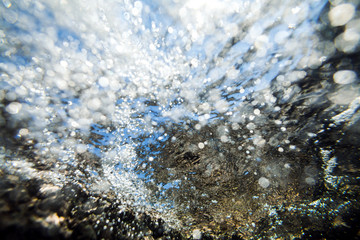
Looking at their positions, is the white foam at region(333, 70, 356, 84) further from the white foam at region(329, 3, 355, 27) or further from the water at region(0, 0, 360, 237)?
the white foam at region(329, 3, 355, 27)

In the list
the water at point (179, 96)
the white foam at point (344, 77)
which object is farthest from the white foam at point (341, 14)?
the white foam at point (344, 77)

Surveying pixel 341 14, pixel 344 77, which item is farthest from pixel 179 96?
pixel 344 77

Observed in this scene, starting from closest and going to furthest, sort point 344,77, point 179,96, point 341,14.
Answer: point 341,14, point 344,77, point 179,96

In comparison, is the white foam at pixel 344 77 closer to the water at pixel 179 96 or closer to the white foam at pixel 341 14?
the water at pixel 179 96

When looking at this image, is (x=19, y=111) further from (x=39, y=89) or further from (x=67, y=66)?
(x=67, y=66)

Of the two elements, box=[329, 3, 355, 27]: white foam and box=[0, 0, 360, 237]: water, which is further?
box=[0, 0, 360, 237]: water

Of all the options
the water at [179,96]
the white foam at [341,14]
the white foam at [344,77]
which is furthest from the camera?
the white foam at [344,77]

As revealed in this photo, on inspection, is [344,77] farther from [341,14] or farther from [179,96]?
[179,96]

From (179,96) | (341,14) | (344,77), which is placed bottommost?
(344,77)

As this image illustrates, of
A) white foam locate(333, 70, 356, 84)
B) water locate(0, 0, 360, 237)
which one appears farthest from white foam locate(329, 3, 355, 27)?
white foam locate(333, 70, 356, 84)
